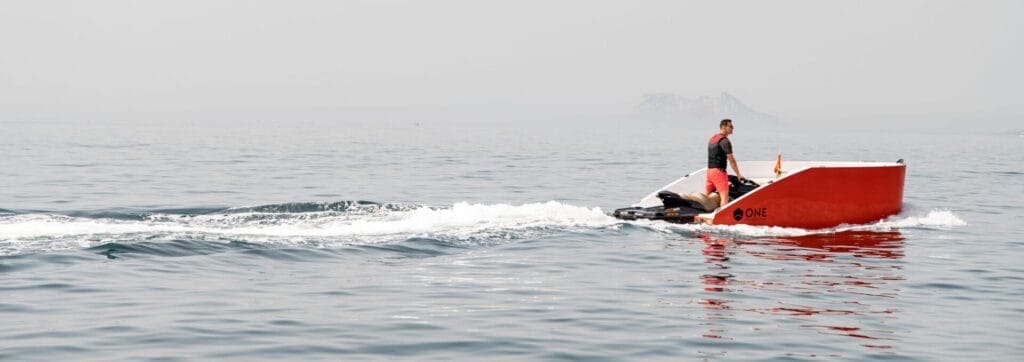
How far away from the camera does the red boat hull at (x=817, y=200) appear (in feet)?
54.9

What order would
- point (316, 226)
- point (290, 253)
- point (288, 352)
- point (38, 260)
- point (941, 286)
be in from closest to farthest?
point (288, 352), point (38, 260), point (941, 286), point (290, 253), point (316, 226)

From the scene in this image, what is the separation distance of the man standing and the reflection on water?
148 centimetres

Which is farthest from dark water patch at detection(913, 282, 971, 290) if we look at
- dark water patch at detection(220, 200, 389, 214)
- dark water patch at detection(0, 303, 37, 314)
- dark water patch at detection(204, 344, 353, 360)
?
dark water patch at detection(0, 303, 37, 314)

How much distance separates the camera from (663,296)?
11023 mm

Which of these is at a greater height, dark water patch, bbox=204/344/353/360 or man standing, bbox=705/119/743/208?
man standing, bbox=705/119/743/208

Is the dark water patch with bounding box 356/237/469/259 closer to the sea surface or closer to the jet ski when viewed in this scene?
the sea surface

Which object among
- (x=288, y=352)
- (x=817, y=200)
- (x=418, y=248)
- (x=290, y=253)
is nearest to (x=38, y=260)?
(x=290, y=253)

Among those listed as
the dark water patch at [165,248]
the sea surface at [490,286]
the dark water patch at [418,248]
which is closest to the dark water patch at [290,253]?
the sea surface at [490,286]

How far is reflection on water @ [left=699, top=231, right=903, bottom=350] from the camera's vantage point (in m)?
9.68

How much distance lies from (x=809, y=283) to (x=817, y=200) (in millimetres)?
5342

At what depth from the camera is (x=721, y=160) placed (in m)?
17.4

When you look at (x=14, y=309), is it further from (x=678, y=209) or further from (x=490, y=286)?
(x=678, y=209)

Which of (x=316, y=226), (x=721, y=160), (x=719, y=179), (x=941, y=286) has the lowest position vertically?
(x=941, y=286)

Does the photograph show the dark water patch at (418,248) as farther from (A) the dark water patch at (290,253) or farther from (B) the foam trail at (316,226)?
(A) the dark water patch at (290,253)
